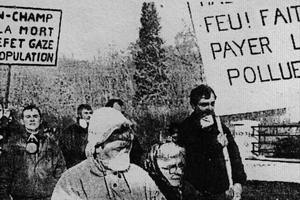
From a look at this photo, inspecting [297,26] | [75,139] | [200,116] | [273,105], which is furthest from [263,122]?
[75,139]

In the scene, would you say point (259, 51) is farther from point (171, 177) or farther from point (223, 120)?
point (171, 177)

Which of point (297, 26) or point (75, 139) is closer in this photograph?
point (75, 139)

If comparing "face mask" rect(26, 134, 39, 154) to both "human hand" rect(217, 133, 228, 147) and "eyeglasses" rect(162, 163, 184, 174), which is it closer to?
"eyeglasses" rect(162, 163, 184, 174)

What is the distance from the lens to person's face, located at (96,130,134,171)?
2521mm

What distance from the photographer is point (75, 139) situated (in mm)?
2520

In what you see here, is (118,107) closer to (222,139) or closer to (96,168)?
(96,168)

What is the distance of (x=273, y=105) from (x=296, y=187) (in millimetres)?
395

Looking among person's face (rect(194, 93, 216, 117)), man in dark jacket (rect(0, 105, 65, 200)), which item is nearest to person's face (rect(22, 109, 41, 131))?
man in dark jacket (rect(0, 105, 65, 200))

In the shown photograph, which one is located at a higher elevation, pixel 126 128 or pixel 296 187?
pixel 126 128

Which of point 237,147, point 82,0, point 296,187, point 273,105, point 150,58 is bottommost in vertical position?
point 296,187

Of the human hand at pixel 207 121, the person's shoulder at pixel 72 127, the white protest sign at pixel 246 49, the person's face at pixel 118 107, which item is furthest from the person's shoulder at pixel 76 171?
the white protest sign at pixel 246 49

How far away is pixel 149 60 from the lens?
2600 millimetres

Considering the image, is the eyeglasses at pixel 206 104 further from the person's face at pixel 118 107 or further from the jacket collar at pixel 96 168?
the jacket collar at pixel 96 168

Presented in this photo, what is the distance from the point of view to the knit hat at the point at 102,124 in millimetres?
2523
